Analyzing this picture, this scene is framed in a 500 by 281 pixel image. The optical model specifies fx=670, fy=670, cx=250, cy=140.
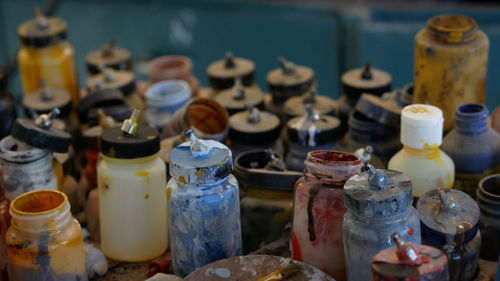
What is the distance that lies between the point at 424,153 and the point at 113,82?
1.02m

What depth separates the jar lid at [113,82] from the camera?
1.98 metres

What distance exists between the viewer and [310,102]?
1.82 meters

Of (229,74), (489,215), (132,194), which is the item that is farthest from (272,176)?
(229,74)

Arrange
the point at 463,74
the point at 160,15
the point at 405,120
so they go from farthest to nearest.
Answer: the point at 160,15 < the point at 463,74 < the point at 405,120

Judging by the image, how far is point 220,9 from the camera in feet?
10.6

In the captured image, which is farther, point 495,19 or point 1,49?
point 1,49

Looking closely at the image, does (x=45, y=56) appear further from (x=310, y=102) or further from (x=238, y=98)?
(x=310, y=102)

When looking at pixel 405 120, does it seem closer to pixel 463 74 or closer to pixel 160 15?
pixel 463 74

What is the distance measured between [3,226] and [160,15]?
220cm

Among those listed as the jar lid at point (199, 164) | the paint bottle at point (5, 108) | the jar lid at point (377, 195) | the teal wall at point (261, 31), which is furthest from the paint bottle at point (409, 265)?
the teal wall at point (261, 31)

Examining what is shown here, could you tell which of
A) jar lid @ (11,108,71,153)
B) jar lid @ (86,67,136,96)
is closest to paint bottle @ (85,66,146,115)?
jar lid @ (86,67,136,96)

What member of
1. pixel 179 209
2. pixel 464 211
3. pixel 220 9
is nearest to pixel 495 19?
pixel 220 9

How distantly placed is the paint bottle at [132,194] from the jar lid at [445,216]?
55 centimetres

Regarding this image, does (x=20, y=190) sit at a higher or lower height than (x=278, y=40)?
higher
